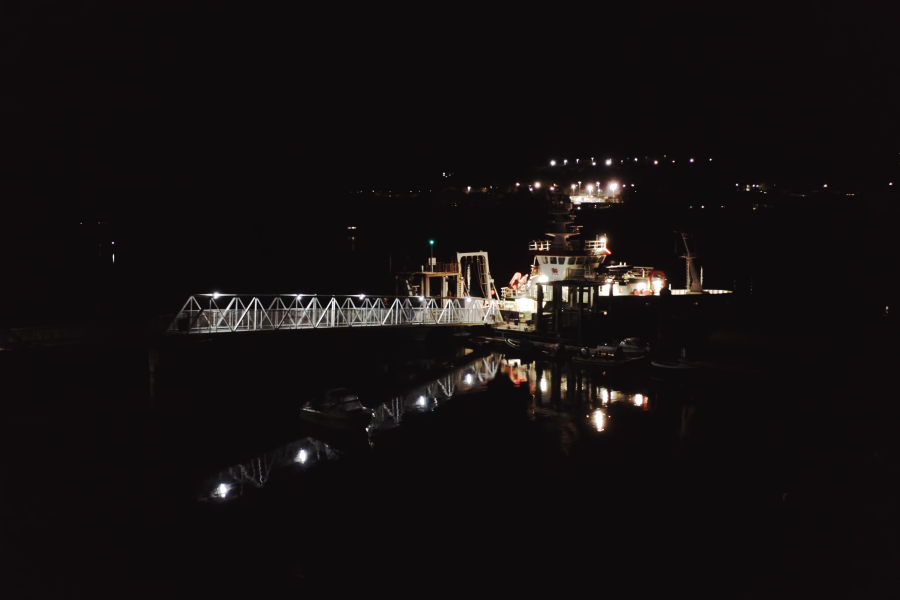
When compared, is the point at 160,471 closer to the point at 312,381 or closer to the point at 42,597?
the point at 42,597

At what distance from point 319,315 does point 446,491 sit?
19039 mm

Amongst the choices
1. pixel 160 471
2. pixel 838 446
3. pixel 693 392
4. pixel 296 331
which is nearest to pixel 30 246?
pixel 296 331

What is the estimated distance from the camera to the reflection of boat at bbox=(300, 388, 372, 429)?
17734mm

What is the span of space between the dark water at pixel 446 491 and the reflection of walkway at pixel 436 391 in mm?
182

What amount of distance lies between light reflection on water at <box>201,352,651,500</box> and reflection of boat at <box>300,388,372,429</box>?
2.49 ft

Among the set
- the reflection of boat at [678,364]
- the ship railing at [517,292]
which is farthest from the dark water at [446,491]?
the ship railing at [517,292]

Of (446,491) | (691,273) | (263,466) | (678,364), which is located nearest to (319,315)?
(263,466)

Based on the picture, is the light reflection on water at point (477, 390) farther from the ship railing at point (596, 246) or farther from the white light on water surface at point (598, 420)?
the ship railing at point (596, 246)

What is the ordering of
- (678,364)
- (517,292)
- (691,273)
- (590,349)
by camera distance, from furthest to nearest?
(691,273), (517,292), (590,349), (678,364)

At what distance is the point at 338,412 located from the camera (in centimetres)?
1797

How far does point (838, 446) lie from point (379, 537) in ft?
46.0

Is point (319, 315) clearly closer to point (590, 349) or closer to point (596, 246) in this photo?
point (590, 349)

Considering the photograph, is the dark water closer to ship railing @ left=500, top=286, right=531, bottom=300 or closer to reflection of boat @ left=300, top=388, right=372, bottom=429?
reflection of boat @ left=300, top=388, right=372, bottom=429

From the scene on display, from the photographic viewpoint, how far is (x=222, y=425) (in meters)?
19.3
